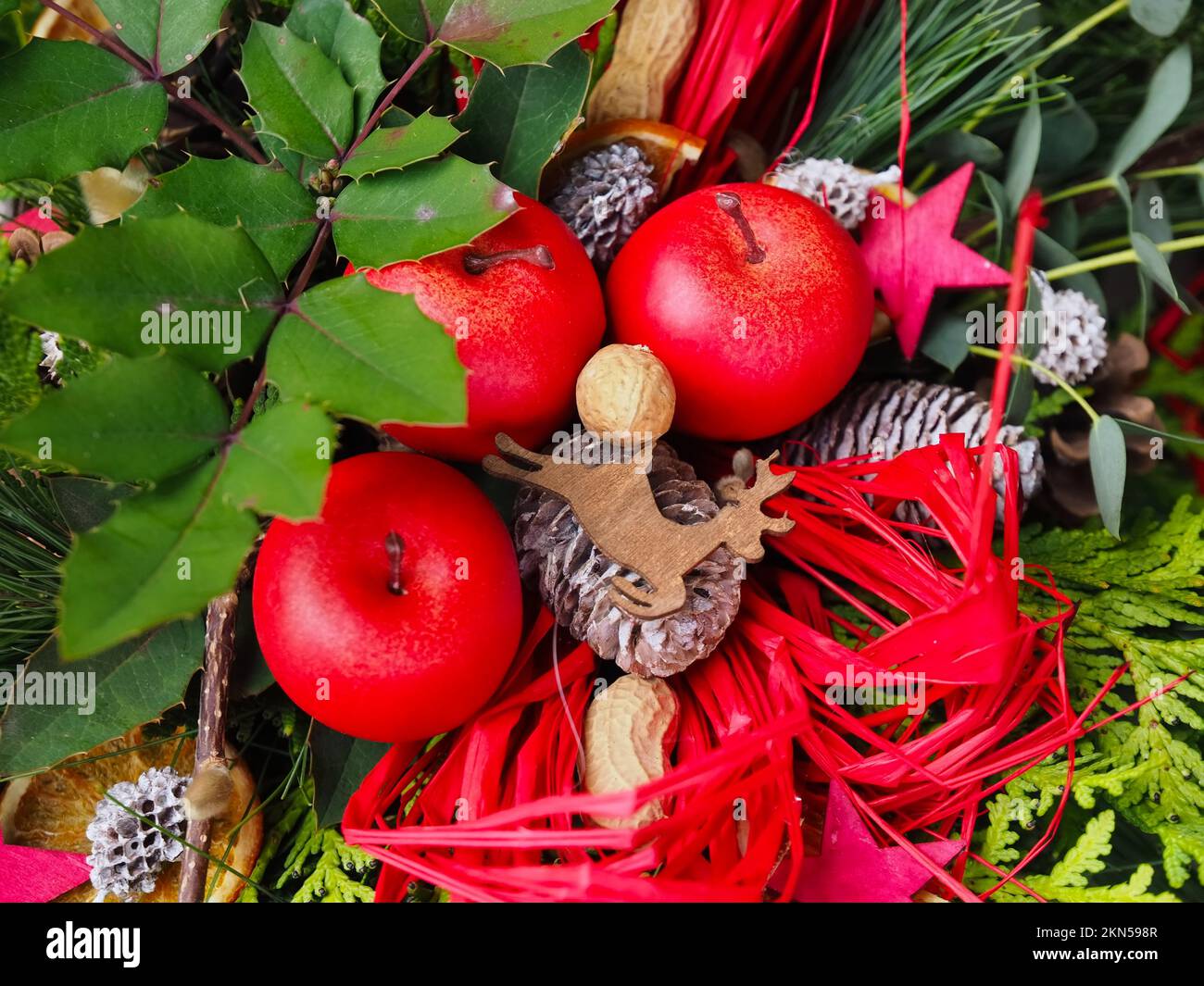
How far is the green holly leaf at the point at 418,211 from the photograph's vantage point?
0.50 meters

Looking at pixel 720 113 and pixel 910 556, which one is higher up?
pixel 720 113

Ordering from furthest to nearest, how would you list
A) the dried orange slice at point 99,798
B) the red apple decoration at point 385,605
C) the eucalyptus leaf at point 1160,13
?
the eucalyptus leaf at point 1160,13, the dried orange slice at point 99,798, the red apple decoration at point 385,605

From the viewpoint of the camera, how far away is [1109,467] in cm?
65

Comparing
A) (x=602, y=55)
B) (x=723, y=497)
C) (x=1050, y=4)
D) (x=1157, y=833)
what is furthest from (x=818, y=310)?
(x=1050, y=4)

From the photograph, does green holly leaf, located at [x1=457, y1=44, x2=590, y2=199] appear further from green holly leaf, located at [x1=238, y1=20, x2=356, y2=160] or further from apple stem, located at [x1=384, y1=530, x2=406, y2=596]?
apple stem, located at [x1=384, y1=530, x2=406, y2=596]

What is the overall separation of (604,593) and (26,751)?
335 millimetres

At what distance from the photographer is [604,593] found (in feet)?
1.81

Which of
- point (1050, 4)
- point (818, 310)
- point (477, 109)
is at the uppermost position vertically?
point (1050, 4)

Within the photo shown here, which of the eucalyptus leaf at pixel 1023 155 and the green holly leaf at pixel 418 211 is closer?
the green holly leaf at pixel 418 211

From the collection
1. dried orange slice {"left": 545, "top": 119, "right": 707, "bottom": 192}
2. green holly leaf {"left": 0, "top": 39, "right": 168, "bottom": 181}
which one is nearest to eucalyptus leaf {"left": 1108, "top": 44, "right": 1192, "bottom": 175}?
dried orange slice {"left": 545, "top": 119, "right": 707, "bottom": 192}

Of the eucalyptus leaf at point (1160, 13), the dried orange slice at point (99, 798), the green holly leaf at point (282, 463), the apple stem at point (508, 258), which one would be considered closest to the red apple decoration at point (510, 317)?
the apple stem at point (508, 258)

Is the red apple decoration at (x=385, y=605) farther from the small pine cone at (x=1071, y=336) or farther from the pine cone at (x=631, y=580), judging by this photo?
the small pine cone at (x=1071, y=336)
